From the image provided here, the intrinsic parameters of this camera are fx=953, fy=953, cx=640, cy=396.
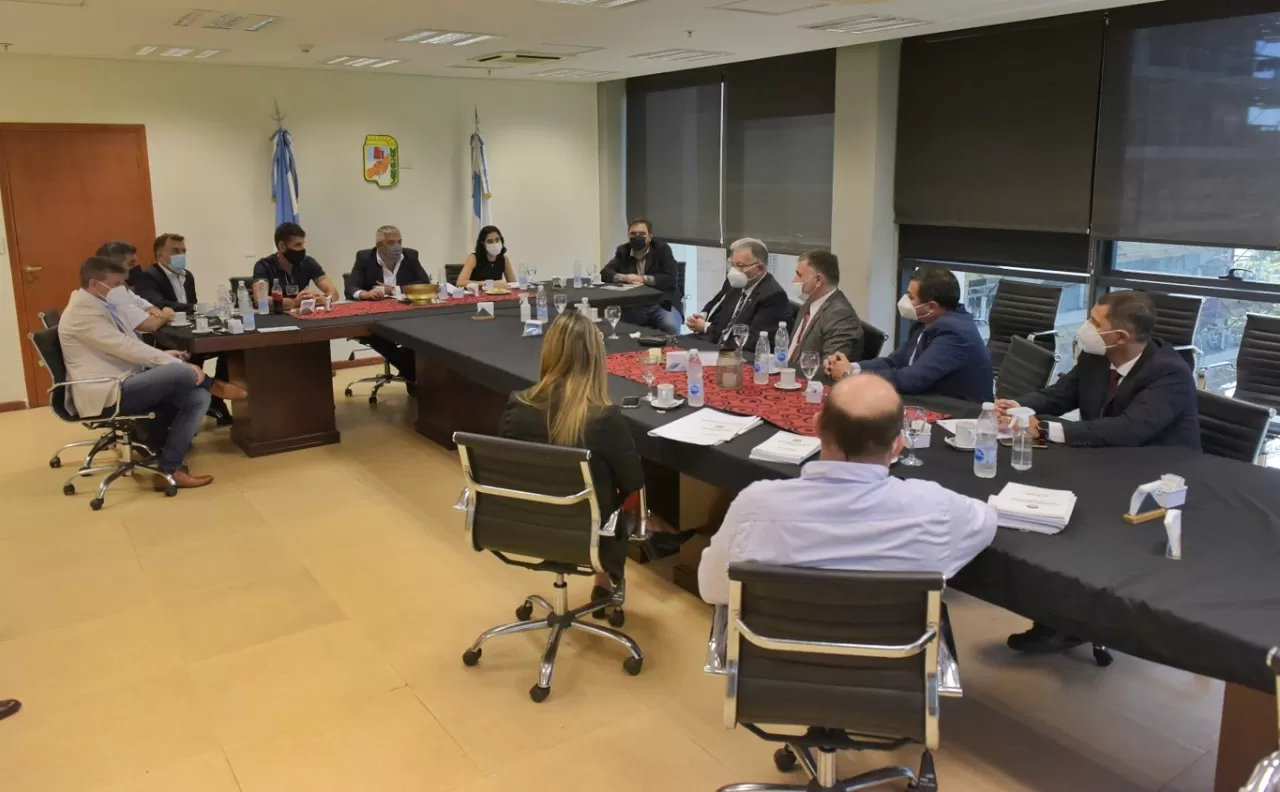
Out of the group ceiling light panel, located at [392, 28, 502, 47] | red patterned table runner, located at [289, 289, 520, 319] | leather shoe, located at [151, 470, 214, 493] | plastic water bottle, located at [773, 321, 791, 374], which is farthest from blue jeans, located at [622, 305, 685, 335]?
leather shoe, located at [151, 470, 214, 493]

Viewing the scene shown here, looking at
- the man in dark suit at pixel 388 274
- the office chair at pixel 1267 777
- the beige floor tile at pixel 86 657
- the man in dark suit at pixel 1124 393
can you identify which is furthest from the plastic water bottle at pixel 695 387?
the man in dark suit at pixel 388 274

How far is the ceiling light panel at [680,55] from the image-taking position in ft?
23.5

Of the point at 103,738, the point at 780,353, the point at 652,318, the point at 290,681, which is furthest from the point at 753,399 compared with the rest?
the point at 652,318

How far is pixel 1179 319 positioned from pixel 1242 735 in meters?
3.89

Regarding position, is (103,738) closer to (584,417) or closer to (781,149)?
(584,417)

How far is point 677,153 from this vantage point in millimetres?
8969

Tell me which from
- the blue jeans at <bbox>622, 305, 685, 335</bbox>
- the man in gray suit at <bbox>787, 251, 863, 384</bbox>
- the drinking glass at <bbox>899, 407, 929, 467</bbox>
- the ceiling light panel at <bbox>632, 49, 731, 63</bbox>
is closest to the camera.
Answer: the drinking glass at <bbox>899, 407, 929, 467</bbox>

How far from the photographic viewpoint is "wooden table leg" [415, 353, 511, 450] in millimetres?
5359

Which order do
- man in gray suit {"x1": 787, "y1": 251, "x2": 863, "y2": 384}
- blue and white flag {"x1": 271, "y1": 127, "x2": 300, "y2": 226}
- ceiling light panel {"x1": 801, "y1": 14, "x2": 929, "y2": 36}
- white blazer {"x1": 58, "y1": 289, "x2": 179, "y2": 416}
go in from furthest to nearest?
blue and white flag {"x1": 271, "y1": 127, "x2": 300, "y2": 226} < ceiling light panel {"x1": 801, "y1": 14, "x2": 929, "y2": 36} < white blazer {"x1": 58, "y1": 289, "x2": 179, "y2": 416} < man in gray suit {"x1": 787, "y1": 251, "x2": 863, "y2": 384}

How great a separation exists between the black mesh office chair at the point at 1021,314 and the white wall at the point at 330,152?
4.71 meters

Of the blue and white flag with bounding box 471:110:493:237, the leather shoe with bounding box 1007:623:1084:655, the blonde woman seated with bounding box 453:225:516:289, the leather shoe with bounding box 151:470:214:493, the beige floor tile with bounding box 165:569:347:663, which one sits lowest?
the beige floor tile with bounding box 165:569:347:663

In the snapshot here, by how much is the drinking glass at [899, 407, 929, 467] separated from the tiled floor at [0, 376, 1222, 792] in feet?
2.45

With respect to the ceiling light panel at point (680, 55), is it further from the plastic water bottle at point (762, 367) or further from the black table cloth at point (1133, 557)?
the black table cloth at point (1133, 557)

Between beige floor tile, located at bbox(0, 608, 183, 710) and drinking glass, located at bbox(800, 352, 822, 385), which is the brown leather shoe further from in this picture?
drinking glass, located at bbox(800, 352, 822, 385)
